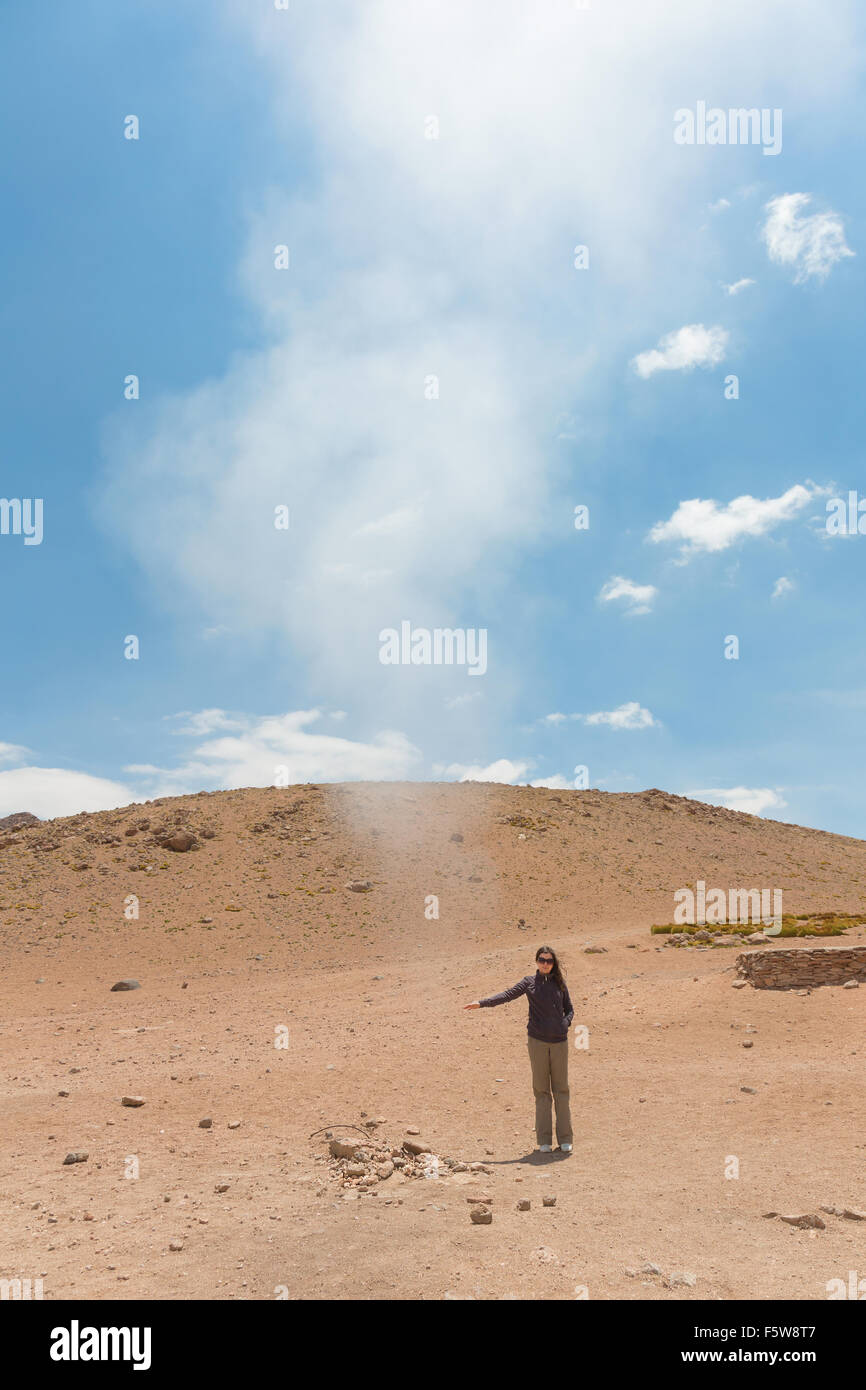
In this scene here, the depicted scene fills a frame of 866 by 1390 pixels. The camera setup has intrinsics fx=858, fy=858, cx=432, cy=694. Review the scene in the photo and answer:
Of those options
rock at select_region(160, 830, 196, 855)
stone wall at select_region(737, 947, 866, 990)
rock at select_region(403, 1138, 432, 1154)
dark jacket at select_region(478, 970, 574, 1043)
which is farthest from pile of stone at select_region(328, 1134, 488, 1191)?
rock at select_region(160, 830, 196, 855)

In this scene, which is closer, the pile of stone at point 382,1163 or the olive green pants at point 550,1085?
the pile of stone at point 382,1163

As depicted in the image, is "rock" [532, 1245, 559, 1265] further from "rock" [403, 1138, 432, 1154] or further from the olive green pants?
"rock" [403, 1138, 432, 1154]

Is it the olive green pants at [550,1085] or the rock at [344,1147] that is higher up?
the olive green pants at [550,1085]

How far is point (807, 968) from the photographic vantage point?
20.3 meters

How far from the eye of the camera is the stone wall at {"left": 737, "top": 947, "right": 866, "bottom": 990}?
2027cm

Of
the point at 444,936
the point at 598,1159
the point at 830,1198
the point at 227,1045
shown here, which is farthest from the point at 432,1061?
the point at 444,936

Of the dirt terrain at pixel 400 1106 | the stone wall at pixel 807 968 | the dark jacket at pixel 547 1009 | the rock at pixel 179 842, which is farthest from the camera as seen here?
the rock at pixel 179 842

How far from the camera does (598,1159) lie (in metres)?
9.84

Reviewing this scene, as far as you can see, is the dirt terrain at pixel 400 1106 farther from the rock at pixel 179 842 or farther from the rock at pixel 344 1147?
the rock at pixel 179 842

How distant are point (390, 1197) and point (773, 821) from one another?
244 feet

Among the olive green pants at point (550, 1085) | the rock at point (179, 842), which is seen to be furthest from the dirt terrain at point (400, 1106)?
the rock at point (179, 842)

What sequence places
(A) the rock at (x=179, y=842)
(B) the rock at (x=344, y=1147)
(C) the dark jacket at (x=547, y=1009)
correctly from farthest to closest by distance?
(A) the rock at (x=179, y=842), (C) the dark jacket at (x=547, y=1009), (B) the rock at (x=344, y=1147)

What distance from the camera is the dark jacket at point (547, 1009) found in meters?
9.88
